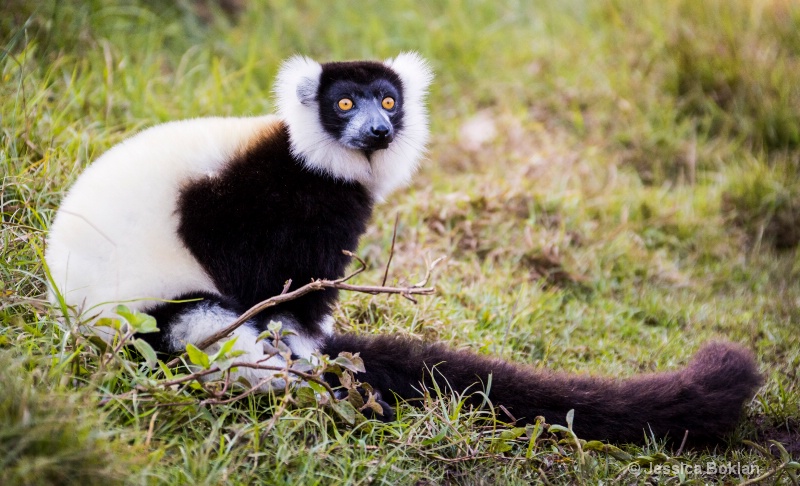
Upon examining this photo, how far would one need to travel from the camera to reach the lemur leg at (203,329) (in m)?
2.86

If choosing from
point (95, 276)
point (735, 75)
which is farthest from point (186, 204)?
point (735, 75)

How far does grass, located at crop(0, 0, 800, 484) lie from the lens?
2.72 metres

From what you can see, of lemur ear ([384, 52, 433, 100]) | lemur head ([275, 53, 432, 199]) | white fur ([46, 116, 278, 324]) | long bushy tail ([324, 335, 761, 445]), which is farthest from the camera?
lemur ear ([384, 52, 433, 100])

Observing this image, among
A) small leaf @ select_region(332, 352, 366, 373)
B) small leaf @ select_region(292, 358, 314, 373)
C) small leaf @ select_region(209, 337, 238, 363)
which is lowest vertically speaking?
small leaf @ select_region(292, 358, 314, 373)

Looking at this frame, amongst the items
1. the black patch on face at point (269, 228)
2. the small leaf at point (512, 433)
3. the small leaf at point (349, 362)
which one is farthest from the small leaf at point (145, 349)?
the small leaf at point (512, 433)

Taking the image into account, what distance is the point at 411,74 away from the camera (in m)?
3.76

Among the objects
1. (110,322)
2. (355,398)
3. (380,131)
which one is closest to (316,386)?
(355,398)

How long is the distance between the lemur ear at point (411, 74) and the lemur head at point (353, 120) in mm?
10

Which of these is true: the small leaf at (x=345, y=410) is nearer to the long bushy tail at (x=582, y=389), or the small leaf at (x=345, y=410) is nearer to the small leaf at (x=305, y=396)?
the small leaf at (x=305, y=396)

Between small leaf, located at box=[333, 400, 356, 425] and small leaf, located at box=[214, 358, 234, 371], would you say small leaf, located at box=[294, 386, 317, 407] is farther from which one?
small leaf, located at box=[214, 358, 234, 371]

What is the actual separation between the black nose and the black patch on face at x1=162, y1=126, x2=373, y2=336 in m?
0.29

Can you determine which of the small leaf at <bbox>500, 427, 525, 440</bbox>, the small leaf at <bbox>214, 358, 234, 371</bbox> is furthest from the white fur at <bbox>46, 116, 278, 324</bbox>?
the small leaf at <bbox>500, 427, 525, 440</bbox>

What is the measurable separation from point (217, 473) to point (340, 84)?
73.4 inches

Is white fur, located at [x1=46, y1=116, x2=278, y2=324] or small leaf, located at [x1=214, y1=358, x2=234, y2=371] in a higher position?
white fur, located at [x1=46, y1=116, x2=278, y2=324]
